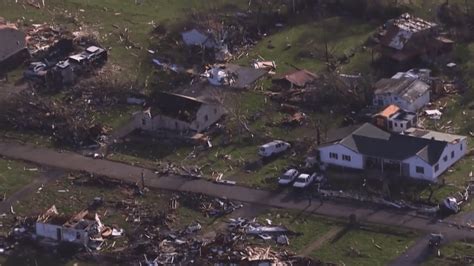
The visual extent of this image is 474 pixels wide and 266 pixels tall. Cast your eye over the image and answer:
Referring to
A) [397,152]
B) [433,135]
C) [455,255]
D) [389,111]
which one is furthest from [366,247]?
[389,111]

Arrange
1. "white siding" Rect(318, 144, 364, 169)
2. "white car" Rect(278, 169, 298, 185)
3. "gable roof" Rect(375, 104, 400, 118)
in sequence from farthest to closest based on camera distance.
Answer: "gable roof" Rect(375, 104, 400, 118)
"white siding" Rect(318, 144, 364, 169)
"white car" Rect(278, 169, 298, 185)

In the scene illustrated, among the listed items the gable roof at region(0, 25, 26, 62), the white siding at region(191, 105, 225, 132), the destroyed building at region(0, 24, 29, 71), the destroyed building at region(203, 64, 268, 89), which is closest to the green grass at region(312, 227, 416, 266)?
the white siding at region(191, 105, 225, 132)

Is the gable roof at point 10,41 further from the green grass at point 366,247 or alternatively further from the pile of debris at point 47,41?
the green grass at point 366,247

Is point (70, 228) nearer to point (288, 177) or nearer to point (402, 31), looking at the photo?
point (288, 177)

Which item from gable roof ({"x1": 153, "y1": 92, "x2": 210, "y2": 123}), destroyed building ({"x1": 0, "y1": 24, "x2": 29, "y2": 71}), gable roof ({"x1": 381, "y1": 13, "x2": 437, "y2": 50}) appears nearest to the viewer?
gable roof ({"x1": 153, "y1": 92, "x2": 210, "y2": 123})

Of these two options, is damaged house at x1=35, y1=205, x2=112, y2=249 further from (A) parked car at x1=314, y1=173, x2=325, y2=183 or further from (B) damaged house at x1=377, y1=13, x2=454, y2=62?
(B) damaged house at x1=377, y1=13, x2=454, y2=62
